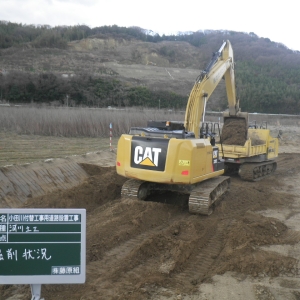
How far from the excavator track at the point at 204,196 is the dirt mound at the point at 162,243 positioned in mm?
172

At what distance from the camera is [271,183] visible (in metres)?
12.9

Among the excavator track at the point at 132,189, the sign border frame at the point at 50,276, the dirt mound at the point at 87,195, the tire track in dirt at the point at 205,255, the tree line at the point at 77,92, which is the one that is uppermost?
the tree line at the point at 77,92

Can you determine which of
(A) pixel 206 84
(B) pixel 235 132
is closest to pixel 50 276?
(A) pixel 206 84

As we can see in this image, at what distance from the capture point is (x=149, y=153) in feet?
27.2

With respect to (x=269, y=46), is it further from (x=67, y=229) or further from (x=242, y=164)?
(x=67, y=229)

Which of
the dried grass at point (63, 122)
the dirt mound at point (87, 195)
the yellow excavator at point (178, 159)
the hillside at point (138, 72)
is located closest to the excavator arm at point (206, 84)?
the yellow excavator at point (178, 159)

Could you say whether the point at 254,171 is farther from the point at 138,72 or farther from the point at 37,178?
the point at 138,72

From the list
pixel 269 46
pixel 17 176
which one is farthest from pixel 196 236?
pixel 269 46

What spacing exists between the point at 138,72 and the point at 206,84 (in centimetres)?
4221

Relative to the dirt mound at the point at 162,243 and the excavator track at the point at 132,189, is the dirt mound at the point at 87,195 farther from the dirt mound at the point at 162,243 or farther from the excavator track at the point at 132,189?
the excavator track at the point at 132,189

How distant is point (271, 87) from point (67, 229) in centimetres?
4994

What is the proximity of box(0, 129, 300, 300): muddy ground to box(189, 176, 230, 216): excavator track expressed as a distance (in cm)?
19

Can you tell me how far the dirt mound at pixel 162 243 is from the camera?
16.4ft

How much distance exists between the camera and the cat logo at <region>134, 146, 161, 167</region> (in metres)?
8.23
